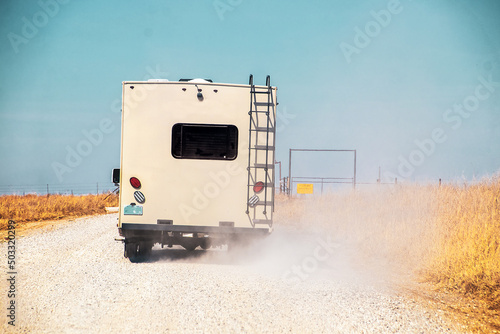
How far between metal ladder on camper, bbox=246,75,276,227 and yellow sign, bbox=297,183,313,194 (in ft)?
65.5

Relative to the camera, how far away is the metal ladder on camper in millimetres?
9875

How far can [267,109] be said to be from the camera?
988 cm

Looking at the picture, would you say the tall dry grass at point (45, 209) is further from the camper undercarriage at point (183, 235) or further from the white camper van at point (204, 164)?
the white camper van at point (204, 164)

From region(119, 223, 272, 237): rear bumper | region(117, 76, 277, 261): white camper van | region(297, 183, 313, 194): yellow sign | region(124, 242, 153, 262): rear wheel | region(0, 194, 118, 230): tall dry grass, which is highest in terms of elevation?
region(117, 76, 277, 261): white camper van

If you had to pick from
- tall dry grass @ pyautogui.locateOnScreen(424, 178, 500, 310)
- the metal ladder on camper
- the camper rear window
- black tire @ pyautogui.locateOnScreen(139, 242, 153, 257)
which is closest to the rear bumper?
the metal ladder on camper

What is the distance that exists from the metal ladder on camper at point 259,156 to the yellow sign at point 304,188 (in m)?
20.0

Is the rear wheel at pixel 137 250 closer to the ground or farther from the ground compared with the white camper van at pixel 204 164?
closer to the ground

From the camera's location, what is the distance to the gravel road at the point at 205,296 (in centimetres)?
572

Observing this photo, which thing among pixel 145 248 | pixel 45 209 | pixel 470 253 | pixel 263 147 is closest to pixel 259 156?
pixel 263 147

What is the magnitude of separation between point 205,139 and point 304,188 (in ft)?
68.5

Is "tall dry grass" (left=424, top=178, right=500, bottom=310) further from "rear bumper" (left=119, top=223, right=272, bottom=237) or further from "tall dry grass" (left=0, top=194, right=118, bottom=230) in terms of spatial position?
"tall dry grass" (left=0, top=194, right=118, bottom=230)

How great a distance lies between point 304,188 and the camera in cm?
3031

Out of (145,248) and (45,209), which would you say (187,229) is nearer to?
(145,248)

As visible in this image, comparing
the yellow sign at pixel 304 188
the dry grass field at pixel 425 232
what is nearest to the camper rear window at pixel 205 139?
the dry grass field at pixel 425 232
